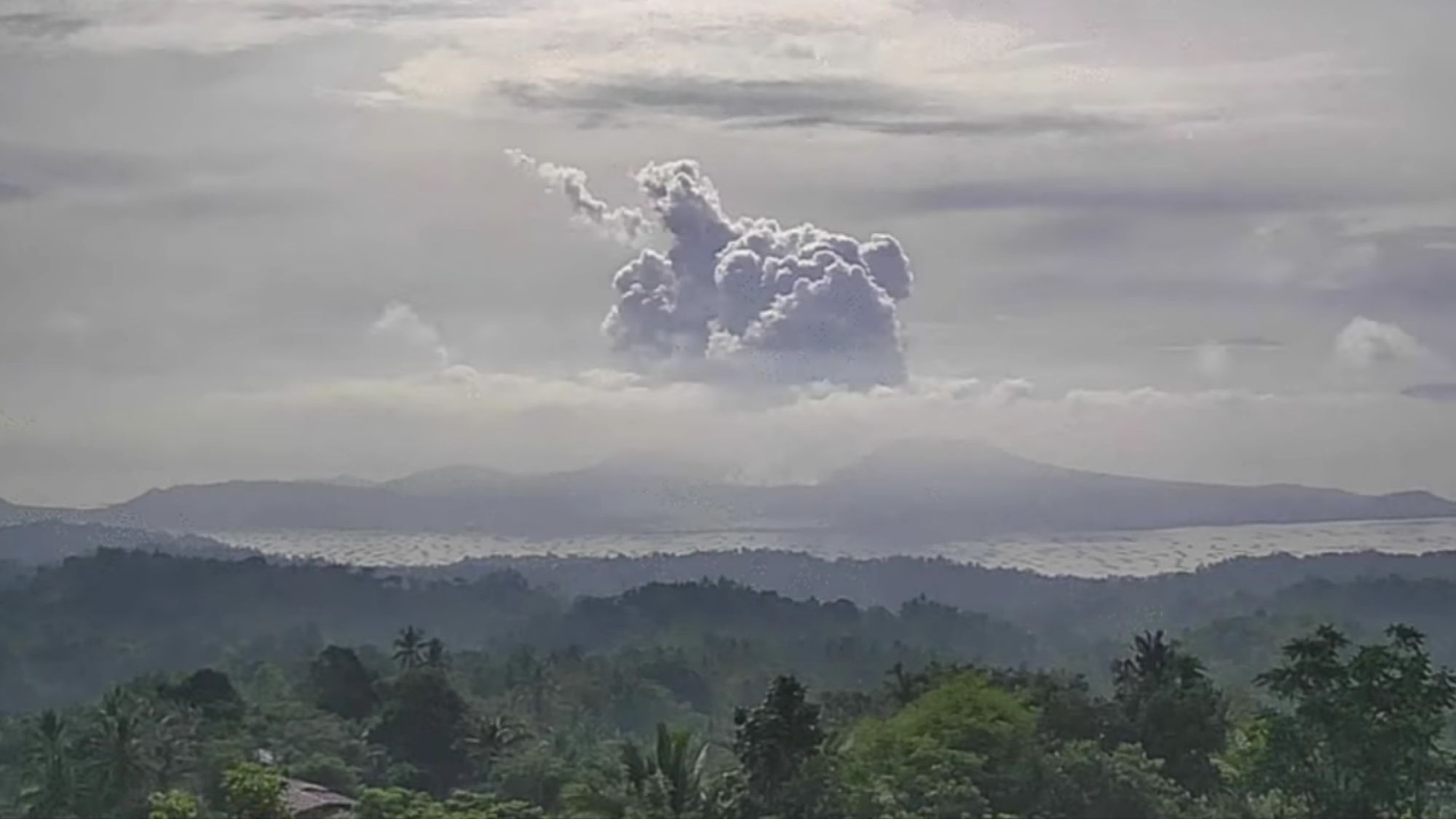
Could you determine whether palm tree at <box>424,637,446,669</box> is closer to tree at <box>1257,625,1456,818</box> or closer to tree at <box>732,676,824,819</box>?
tree at <box>732,676,824,819</box>

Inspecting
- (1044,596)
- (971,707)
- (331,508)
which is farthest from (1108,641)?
(971,707)

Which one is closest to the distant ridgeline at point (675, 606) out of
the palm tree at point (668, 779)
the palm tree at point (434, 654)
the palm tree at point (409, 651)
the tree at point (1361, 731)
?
the palm tree at point (434, 654)

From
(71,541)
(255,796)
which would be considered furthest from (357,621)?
(255,796)

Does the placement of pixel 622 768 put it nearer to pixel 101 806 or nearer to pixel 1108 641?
pixel 101 806

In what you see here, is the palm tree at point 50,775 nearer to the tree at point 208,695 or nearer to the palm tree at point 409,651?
the tree at point 208,695

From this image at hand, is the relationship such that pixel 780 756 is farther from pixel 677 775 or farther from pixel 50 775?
pixel 50 775
